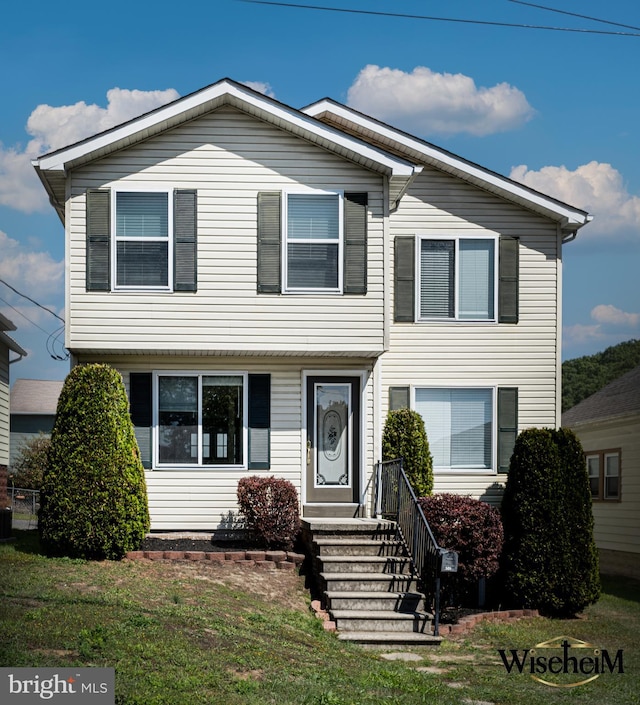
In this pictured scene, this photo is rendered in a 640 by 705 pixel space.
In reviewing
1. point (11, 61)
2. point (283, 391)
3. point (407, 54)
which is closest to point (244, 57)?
point (407, 54)

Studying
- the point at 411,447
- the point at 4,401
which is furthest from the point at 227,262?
the point at 4,401

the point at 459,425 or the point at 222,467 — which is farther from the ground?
the point at 459,425

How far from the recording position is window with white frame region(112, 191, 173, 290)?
1507 cm

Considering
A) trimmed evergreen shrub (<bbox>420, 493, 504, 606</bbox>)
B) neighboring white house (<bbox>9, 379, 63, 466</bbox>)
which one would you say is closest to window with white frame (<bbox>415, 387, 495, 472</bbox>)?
trimmed evergreen shrub (<bbox>420, 493, 504, 606</bbox>)

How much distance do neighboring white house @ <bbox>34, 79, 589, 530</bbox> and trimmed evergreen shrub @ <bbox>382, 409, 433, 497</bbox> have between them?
0.77 ft

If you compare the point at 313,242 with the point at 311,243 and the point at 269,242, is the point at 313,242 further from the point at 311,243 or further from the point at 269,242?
the point at 269,242

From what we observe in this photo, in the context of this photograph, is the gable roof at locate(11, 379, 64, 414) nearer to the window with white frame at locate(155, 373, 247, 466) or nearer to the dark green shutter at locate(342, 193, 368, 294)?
the window with white frame at locate(155, 373, 247, 466)

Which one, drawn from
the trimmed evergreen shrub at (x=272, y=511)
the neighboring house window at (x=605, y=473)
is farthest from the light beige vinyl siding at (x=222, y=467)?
the neighboring house window at (x=605, y=473)

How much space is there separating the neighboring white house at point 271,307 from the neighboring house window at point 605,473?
5708 millimetres

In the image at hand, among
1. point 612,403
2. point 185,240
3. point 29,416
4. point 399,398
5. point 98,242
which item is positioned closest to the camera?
point 98,242

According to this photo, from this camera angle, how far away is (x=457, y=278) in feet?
54.6

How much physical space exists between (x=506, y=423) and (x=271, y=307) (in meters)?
4.60

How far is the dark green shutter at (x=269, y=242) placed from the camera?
1521 centimetres

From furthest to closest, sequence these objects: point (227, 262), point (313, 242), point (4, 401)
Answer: point (4, 401), point (313, 242), point (227, 262)
